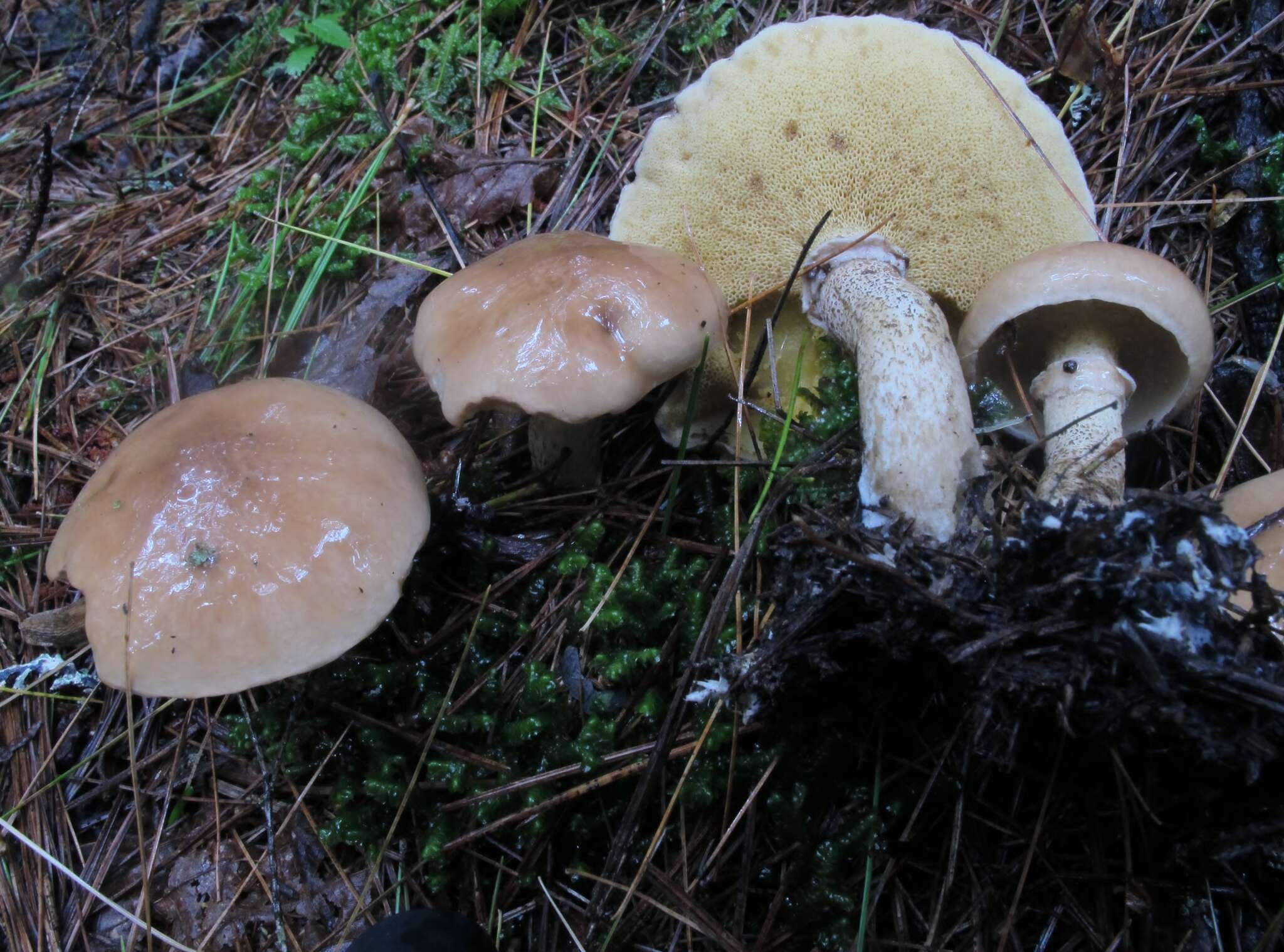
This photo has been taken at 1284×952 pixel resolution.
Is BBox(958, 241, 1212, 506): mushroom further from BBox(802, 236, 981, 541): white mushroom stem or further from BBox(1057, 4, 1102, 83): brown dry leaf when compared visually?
BBox(1057, 4, 1102, 83): brown dry leaf

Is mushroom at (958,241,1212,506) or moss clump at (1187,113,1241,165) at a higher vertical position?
moss clump at (1187,113,1241,165)

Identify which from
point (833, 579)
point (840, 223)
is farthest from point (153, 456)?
point (840, 223)

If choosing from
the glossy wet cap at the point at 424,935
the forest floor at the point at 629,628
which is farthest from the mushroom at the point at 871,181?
the glossy wet cap at the point at 424,935

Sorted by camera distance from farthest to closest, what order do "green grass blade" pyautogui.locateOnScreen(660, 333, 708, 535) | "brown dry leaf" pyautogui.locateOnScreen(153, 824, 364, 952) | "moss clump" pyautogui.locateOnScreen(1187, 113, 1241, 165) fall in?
"moss clump" pyautogui.locateOnScreen(1187, 113, 1241, 165) → "green grass blade" pyautogui.locateOnScreen(660, 333, 708, 535) → "brown dry leaf" pyautogui.locateOnScreen(153, 824, 364, 952)

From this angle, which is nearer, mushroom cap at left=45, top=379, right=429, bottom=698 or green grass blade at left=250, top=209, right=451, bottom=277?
mushroom cap at left=45, top=379, right=429, bottom=698

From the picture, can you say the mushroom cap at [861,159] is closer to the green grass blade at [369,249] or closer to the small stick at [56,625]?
the green grass blade at [369,249]

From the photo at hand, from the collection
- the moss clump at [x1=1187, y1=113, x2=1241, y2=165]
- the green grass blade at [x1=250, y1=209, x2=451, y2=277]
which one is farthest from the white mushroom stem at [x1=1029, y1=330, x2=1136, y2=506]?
the green grass blade at [x1=250, y1=209, x2=451, y2=277]

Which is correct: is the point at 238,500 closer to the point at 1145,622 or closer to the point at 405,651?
the point at 405,651

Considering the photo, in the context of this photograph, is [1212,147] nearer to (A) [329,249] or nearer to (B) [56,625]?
(A) [329,249]
